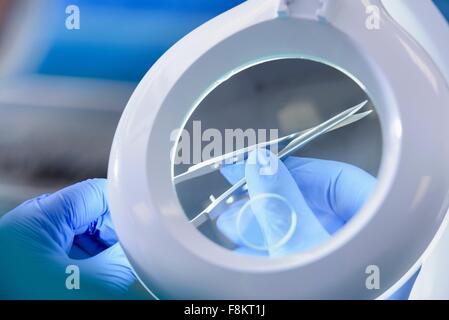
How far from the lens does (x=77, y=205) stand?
1.23 m

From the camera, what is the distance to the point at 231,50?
3.42 ft

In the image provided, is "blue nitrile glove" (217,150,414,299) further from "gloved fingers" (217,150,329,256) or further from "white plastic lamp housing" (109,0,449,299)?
"white plastic lamp housing" (109,0,449,299)

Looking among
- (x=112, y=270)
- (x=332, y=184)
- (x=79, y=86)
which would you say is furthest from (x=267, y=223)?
(x=79, y=86)

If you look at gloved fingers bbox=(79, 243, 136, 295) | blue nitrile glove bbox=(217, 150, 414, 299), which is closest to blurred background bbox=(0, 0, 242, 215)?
gloved fingers bbox=(79, 243, 136, 295)

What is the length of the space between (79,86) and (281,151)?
1.35 feet

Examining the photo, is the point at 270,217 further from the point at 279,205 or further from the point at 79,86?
the point at 79,86

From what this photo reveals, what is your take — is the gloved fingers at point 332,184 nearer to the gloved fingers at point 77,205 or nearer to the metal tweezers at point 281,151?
the metal tweezers at point 281,151

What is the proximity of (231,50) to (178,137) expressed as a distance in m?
0.16

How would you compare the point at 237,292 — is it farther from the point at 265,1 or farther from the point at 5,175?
the point at 5,175

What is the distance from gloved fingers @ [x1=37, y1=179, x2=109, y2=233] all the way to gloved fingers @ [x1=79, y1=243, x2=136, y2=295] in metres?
0.08

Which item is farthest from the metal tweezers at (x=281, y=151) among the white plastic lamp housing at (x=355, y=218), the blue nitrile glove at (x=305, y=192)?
the white plastic lamp housing at (x=355, y=218)

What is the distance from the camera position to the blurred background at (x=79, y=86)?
1.25 m

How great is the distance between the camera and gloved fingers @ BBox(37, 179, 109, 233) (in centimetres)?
122

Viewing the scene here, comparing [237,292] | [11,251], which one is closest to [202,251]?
[237,292]
